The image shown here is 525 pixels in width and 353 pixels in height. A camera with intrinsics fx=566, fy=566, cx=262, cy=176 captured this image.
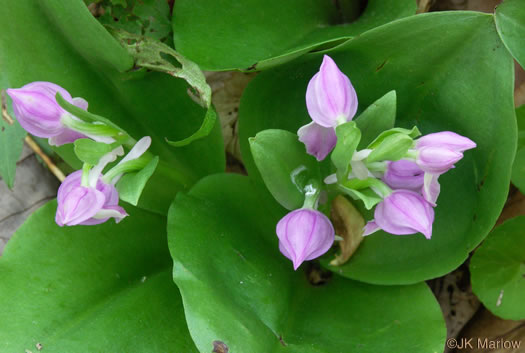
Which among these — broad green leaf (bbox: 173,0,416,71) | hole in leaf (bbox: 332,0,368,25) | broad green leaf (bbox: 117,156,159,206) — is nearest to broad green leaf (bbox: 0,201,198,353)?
broad green leaf (bbox: 117,156,159,206)

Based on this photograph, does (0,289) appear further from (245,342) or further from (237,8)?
(237,8)

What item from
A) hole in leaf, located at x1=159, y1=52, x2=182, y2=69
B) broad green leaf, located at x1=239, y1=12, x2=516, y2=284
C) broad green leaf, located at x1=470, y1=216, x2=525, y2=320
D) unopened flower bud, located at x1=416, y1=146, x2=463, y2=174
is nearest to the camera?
unopened flower bud, located at x1=416, y1=146, x2=463, y2=174

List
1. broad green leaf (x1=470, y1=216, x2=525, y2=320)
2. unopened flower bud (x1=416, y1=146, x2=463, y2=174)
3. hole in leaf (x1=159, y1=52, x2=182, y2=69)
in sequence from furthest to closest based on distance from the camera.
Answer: broad green leaf (x1=470, y1=216, x2=525, y2=320) → hole in leaf (x1=159, y1=52, x2=182, y2=69) → unopened flower bud (x1=416, y1=146, x2=463, y2=174)

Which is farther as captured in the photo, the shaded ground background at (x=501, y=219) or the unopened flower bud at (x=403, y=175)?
the shaded ground background at (x=501, y=219)

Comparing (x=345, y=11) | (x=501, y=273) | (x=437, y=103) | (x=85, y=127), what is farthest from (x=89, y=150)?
(x=501, y=273)

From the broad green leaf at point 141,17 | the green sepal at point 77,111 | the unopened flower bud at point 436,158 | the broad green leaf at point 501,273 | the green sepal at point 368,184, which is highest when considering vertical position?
the green sepal at point 77,111

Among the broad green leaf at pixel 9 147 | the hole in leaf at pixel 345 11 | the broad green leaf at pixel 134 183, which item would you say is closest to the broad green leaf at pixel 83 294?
Result: the broad green leaf at pixel 9 147

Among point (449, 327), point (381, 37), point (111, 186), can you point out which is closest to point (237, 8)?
point (381, 37)

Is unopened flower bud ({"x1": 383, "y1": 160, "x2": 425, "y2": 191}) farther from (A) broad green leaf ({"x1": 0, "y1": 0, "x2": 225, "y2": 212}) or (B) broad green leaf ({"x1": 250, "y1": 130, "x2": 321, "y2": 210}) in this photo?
(A) broad green leaf ({"x1": 0, "y1": 0, "x2": 225, "y2": 212})

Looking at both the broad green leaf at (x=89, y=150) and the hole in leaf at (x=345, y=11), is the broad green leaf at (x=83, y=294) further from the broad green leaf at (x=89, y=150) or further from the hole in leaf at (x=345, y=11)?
the hole in leaf at (x=345, y=11)
